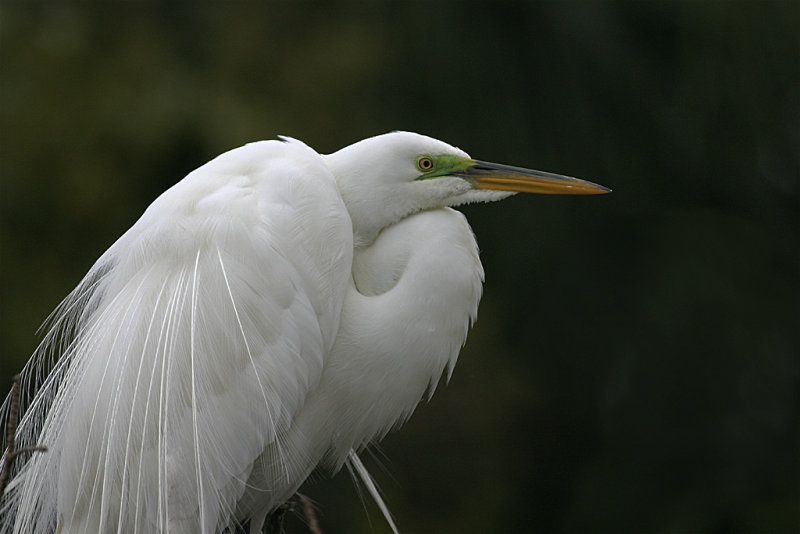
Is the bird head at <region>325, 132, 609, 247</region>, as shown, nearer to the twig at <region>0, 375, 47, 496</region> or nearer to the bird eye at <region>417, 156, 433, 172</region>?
the bird eye at <region>417, 156, 433, 172</region>

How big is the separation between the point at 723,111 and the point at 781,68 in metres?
0.34

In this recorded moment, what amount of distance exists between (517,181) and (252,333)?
572mm

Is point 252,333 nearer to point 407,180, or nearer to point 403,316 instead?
point 403,316

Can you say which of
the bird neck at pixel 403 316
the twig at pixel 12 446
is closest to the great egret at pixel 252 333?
the bird neck at pixel 403 316

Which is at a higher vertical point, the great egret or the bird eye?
the bird eye

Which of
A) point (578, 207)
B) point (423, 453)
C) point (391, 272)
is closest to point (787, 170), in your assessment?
point (578, 207)

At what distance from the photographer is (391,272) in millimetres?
1800

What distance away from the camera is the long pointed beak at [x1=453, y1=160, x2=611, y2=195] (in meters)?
1.81

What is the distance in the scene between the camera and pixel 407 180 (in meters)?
1.78

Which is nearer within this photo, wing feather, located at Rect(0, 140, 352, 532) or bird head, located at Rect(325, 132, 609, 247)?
wing feather, located at Rect(0, 140, 352, 532)

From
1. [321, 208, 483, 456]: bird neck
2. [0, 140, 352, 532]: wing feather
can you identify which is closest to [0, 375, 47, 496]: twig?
[0, 140, 352, 532]: wing feather

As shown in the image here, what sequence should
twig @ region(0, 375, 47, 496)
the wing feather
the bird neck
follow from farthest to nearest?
the bird neck, the wing feather, twig @ region(0, 375, 47, 496)

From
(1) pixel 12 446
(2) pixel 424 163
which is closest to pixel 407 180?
(2) pixel 424 163

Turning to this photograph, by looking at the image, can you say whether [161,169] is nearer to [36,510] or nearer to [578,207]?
[578,207]
